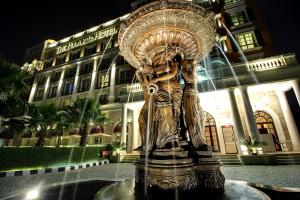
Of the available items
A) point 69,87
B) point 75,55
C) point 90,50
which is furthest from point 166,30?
point 75,55

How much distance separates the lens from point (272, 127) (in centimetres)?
1464

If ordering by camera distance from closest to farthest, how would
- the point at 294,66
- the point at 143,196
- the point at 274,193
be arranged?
the point at 143,196
the point at 274,193
the point at 294,66

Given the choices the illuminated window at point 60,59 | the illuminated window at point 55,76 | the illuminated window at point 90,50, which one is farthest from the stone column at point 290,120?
the illuminated window at point 60,59

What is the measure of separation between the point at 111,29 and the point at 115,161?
84.0 feet

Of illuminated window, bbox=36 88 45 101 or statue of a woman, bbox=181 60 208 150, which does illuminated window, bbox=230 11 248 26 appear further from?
illuminated window, bbox=36 88 45 101

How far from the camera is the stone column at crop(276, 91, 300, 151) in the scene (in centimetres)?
1269

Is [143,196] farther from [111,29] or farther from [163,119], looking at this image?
[111,29]

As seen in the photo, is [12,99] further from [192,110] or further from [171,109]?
[192,110]

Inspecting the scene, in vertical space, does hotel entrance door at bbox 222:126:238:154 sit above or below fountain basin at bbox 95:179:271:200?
above

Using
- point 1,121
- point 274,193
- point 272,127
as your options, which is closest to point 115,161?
point 1,121

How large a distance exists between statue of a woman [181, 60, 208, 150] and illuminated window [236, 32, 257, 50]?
61.0ft

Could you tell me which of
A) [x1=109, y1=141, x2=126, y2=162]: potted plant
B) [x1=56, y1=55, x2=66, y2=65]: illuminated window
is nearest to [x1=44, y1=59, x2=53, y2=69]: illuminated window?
[x1=56, y1=55, x2=66, y2=65]: illuminated window

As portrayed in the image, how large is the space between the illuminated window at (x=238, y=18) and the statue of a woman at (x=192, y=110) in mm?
21059

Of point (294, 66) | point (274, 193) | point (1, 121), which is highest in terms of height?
point (294, 66)
